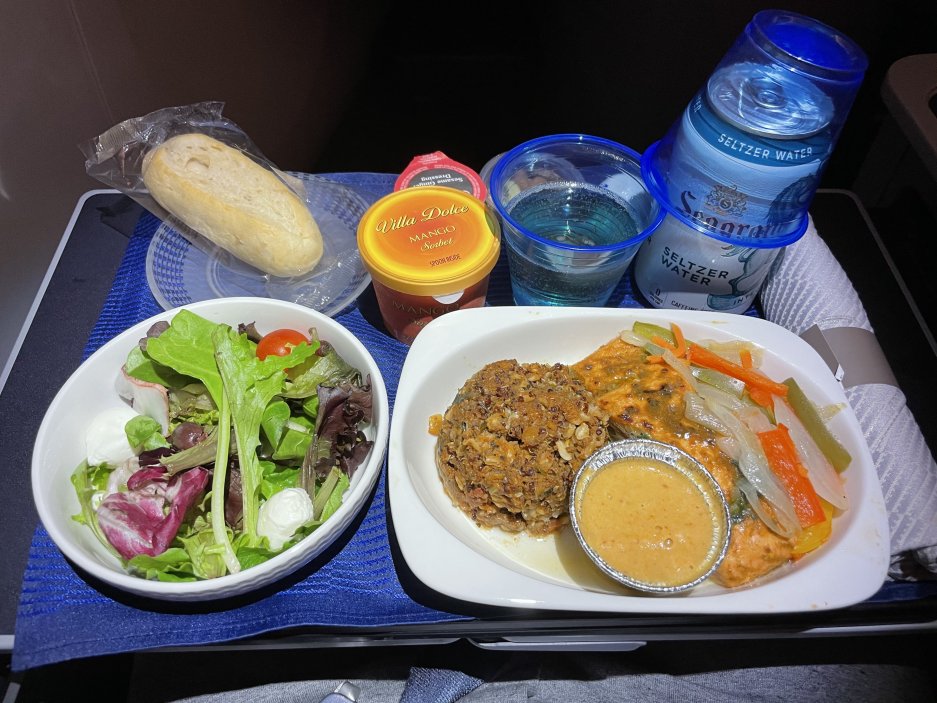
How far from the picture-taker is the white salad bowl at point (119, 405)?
104 cm

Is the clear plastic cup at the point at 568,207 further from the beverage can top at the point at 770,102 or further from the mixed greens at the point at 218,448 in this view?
the mixed greens at the point at 218,448

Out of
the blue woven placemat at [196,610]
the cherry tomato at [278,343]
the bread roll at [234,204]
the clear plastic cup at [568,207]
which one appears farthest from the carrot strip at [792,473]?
the bread roll at [234,204]

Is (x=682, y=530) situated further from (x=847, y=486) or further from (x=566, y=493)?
(x=847, y=486)

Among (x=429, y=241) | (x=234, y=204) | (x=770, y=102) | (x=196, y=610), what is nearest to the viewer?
(x=196, y=610)

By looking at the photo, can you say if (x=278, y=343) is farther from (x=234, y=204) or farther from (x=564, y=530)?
(x=564, y=530)

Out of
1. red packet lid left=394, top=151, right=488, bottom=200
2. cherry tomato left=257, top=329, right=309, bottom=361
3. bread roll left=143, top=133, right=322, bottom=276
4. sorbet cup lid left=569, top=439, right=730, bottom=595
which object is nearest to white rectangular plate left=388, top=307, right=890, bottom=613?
sorbet cup lid left=569, top=439, right=730, bottom=595

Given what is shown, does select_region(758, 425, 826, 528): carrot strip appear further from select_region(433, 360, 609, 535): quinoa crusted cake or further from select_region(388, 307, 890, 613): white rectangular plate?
select_region(433, 360, 609, 535): quinoa crusted cake

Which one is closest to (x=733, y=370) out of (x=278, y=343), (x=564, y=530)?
(x=564, y=530)

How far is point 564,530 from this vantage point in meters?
1.29

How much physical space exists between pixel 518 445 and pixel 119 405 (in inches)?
34.4

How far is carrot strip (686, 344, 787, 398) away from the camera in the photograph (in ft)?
4.37

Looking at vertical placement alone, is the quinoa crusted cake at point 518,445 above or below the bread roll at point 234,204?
below

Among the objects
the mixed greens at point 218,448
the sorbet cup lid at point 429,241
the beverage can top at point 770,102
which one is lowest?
the mixed greens at point 218,448

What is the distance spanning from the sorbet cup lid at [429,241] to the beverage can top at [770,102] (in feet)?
1.81
